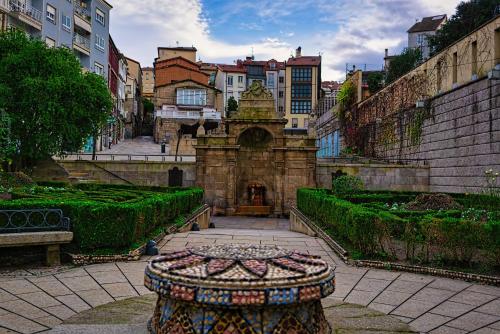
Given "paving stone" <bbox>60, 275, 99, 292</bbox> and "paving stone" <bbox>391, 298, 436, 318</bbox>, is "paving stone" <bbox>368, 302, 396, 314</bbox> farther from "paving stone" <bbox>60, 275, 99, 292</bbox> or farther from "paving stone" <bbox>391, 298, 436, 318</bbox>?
"paving stone" <bbox>60, 275, 99, 292</bbox>

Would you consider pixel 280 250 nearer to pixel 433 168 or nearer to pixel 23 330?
pixel 23 330

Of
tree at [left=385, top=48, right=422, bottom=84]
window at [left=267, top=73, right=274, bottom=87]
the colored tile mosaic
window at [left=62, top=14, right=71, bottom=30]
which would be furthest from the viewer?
window at [left=267, top=73, right=274, bottom=87]

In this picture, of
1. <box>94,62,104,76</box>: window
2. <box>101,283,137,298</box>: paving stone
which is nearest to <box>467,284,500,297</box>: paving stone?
<box>101,283,137,298</box>: paving stone

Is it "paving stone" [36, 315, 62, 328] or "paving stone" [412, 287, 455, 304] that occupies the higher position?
"paving stone" [36, 315, 62, 328]

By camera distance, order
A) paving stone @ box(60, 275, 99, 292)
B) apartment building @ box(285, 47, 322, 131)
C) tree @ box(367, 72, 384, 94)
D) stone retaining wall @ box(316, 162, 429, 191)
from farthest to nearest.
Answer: apartment building @ box(285, 47, 322, 131) → tree @ box(367, 72, 384, 94) → stone retaining wall @ box(316, 162, 429, 191) → paving stone @ box(60, 275, 99, 292)

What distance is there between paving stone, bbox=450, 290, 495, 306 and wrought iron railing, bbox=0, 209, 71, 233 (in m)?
6.72

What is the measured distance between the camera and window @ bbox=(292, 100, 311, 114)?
246 ft

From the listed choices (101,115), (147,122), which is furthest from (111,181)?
(147,122)

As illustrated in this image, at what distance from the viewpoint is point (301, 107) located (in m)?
75.6

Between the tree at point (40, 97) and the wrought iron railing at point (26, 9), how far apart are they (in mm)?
8649

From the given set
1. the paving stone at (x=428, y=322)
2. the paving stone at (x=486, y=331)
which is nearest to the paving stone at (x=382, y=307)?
the paving stone at (x=428, y=322)

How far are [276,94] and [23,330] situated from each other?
73713mm

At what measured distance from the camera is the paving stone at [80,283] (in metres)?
6.88

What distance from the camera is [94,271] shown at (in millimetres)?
8086
